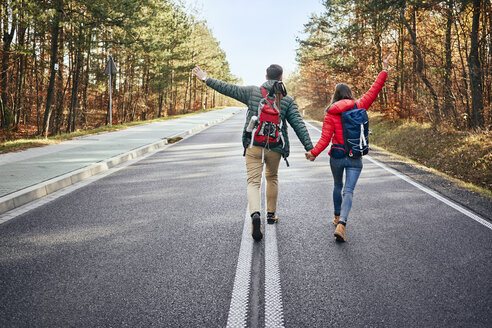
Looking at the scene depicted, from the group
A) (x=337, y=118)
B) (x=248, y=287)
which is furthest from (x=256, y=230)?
(x=337, y=118)

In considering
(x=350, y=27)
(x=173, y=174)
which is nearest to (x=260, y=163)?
(x=173, y=174)

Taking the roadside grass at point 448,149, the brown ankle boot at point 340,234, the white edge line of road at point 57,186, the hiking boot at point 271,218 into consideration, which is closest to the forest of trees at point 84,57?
the white edge line of road at point 57,186

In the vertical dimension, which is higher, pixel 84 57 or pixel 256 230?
pixel 84 57

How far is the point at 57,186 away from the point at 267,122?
4.61 meters

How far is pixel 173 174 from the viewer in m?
8.38

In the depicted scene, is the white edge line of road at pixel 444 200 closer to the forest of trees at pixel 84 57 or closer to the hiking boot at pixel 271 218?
the hiking boot at pixel 271 218

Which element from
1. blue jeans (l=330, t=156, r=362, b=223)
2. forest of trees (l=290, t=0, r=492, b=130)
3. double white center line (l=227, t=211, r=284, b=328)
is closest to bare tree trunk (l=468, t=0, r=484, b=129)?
forest of trees (l=290, t=0, r=492, b=130)

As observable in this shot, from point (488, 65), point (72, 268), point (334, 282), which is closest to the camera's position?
point (334, 282)

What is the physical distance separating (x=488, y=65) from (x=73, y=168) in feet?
39.7

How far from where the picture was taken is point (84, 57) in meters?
28.3

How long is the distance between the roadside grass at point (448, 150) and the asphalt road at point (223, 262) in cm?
264

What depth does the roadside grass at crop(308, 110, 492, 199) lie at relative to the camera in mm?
8258

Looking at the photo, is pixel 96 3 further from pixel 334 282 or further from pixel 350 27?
pixel 334 282

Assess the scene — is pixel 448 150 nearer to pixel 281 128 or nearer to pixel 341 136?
pixel 341 136
